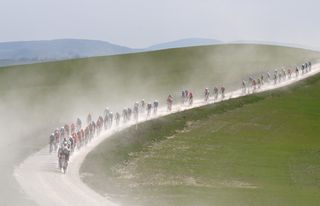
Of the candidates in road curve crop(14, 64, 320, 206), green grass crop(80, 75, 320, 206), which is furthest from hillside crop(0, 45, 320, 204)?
green grass crop(80, 75, 320, 206)

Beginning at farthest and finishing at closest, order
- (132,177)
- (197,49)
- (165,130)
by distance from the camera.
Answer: (197,49)
(165,130)
(132,177)

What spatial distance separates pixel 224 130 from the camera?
241 ft

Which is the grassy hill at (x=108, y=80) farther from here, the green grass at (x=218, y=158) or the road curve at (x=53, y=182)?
the green grass at (x=218, y=158)

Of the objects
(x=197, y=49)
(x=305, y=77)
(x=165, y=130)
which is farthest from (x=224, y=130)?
(x=197, y=49)

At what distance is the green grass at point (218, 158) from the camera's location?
43.3 metres

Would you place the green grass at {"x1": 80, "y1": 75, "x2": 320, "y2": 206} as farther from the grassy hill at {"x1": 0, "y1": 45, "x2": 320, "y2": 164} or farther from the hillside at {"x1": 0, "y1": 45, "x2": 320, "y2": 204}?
the grassy hill at {"x1": 0, "y1": 45, "x2": 320, "y2": 164}

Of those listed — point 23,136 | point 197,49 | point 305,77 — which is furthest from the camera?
point 197,49

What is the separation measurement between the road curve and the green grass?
1.11m

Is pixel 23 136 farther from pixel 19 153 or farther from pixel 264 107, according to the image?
pixel 264 107

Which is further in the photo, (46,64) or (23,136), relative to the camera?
(46,64)

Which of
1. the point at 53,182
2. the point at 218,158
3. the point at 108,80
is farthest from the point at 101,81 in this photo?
the point at 53,182

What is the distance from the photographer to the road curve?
37.3 meters

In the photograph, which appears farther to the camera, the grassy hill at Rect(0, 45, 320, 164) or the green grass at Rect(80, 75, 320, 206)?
the grassy hill at Rect(0, 45, 320, 164)

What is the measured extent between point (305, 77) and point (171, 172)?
6767 centimetres
